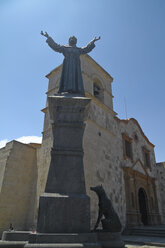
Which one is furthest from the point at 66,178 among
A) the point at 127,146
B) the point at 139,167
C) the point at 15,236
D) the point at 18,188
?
the point at 139,167

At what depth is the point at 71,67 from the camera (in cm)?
557

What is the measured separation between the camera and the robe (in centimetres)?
525

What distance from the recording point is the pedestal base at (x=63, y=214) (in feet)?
11.1

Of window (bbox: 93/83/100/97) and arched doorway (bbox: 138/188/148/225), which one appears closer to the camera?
window (bbox: 93/83/100/97)

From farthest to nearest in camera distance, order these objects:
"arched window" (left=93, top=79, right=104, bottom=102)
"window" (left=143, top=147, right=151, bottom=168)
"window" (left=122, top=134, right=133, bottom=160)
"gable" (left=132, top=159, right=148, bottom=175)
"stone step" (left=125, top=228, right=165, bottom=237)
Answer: "window" (left=143, top=147, right=151, bottom=168), "gable" (left=132, top=159, right=148, bottom=175), "window" (left=122, top=134, right=133, bottom=160), "arched window" (left=93, top=79, right=104, bottom=102), "stone step" (left=125, top=228, right=165, bottom=237)

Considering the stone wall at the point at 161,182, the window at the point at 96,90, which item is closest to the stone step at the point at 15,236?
the window at the point at 96,90

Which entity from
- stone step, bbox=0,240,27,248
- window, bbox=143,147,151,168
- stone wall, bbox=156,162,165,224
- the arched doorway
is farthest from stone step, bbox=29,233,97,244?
stone wall, bbox=156,162,165,224

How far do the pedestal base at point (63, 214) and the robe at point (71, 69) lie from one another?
9.40 ft

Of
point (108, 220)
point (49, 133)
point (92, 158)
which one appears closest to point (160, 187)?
point (92, 158)

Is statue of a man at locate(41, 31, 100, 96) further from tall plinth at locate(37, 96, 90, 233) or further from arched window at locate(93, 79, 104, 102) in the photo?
arched window at locate(93, 79, 104, 102)

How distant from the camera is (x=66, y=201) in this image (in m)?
3.58

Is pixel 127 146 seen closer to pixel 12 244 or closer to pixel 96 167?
pixel 96 167

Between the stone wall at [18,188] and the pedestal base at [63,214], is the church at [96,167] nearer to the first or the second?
the stone wall at [18,188]

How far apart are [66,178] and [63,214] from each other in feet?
2.37
